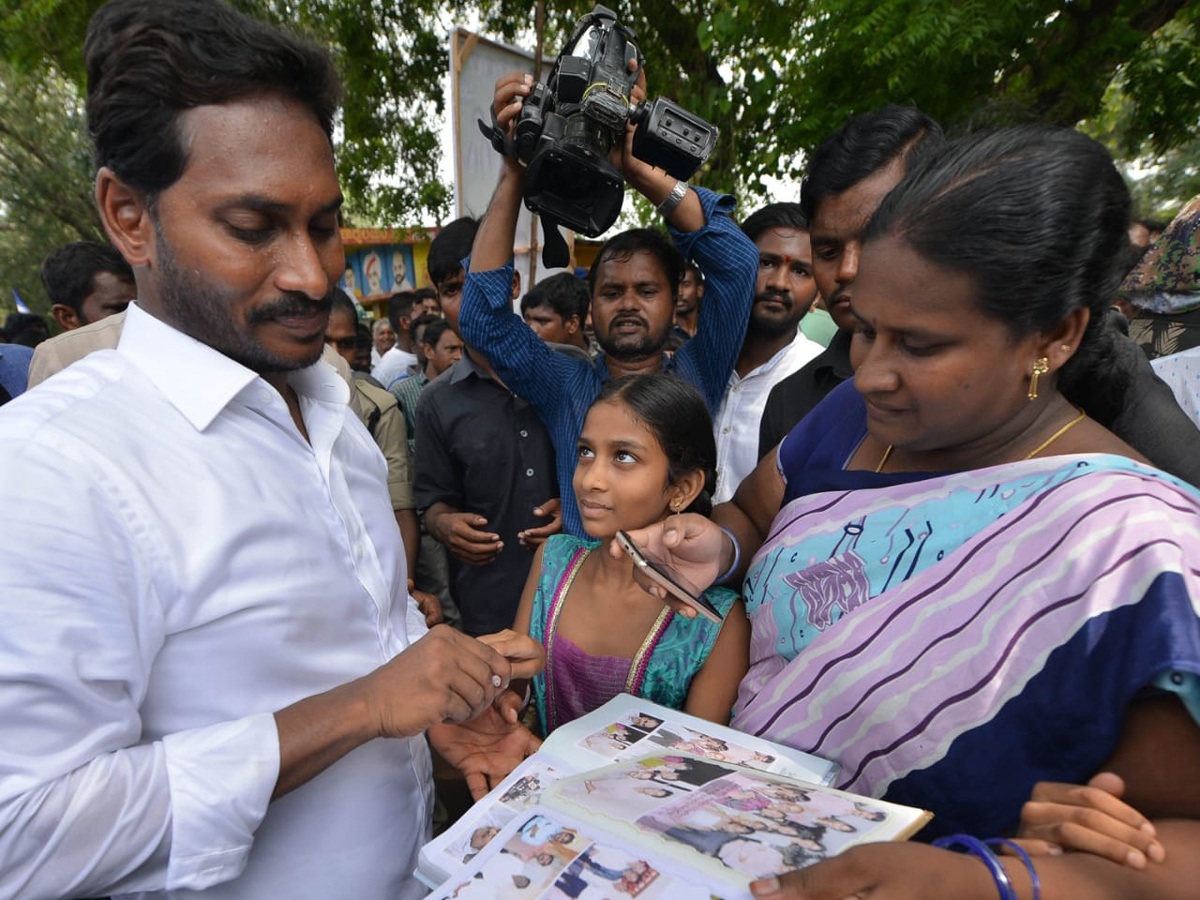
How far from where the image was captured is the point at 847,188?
6.90 ft

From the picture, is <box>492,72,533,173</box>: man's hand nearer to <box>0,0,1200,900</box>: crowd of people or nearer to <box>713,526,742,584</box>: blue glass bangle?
<box>0,0,1200,900</box>: crowd of people

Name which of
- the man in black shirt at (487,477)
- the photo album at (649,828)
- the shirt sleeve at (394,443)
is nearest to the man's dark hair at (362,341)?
the shirt sleeve at (394,443)

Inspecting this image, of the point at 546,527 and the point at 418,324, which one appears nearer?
the point at 546,527

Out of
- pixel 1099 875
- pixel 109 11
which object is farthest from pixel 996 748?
pixel 109 11

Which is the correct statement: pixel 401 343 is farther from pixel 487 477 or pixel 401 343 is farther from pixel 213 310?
pixel 213 310

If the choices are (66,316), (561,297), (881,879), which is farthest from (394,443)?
(881,879)

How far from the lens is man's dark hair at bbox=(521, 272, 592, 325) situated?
5066mm

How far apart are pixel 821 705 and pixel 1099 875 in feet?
1.44

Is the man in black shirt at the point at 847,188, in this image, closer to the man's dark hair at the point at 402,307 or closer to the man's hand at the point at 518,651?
the man's hand at the point at 518,651

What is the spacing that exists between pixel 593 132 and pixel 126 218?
1312mm

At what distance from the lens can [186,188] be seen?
3.57 feet

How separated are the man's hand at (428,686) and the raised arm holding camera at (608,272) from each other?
1435mm

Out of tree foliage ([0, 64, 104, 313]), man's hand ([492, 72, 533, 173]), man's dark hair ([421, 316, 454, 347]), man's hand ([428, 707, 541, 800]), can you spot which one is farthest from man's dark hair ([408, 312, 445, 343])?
tree foliage ([0, 64, 104, 313])

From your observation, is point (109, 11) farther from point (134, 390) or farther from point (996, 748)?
point (996, 748)
